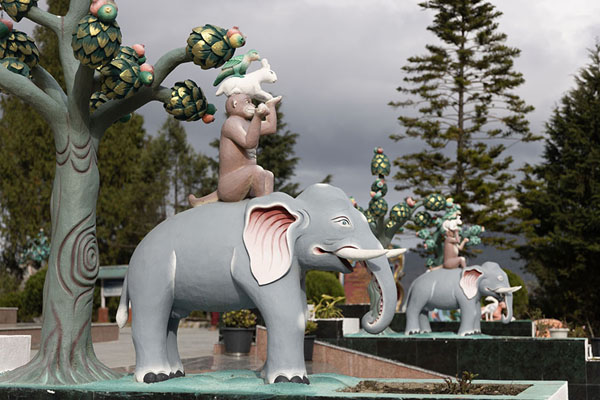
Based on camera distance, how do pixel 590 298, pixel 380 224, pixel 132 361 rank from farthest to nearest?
pixel 590 298, pixel 380 224, pixel 132 361

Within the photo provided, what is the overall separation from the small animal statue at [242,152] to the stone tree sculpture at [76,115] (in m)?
0.48

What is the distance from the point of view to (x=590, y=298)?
26.4m

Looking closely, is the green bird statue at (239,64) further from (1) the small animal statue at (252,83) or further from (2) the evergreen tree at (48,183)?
(2) the evergreen tree at (48,183)

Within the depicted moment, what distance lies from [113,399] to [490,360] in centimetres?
840

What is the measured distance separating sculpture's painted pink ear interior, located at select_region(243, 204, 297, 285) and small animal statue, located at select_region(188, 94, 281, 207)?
0.37m

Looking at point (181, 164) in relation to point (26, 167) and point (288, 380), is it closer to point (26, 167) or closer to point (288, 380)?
point (26, 167)

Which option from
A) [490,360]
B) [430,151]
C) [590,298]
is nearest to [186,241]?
[490,360]

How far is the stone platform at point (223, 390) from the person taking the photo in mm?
5448

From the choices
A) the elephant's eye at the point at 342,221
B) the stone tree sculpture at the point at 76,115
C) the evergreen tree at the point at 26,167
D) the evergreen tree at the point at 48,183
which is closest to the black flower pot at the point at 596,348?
the elephant's eye at the point at 342,221

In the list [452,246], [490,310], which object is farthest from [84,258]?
[490,310]

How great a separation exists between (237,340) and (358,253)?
8554mm

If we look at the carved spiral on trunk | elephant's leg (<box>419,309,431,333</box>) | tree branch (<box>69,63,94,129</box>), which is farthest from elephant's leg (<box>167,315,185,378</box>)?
elephant's leg (<box>419,309,431,333</box>)

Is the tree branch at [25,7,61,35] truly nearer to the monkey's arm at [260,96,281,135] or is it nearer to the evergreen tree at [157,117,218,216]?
the monkey's arm at [260,96,281,135]

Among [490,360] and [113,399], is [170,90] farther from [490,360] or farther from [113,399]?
[490,360]
